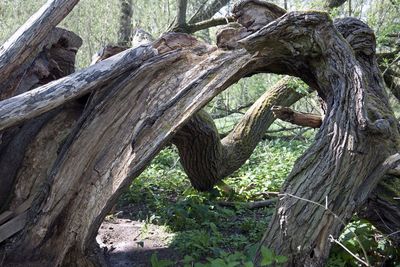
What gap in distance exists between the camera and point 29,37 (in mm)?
3666

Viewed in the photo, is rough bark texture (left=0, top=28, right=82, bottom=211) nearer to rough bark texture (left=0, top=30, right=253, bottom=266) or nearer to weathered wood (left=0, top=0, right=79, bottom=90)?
weathered wood (left=0, top=0, right=79, bottom=90)

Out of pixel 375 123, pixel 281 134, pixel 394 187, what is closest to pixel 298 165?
pixel 375 123

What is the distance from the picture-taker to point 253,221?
499cm

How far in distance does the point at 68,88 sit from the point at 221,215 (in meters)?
2.42

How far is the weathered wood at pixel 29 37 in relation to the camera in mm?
3600

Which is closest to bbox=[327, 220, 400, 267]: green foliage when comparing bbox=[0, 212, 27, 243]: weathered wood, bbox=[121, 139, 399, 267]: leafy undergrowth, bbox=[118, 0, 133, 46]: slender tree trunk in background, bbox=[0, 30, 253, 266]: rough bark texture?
bbox=[121, 139, 399, 267]: leafy undergrowth

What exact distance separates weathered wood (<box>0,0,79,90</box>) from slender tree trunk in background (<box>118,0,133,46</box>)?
6983 millimetres

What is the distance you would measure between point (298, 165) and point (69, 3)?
2.06 m

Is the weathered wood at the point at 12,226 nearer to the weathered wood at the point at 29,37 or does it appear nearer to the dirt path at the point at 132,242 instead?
the dirt path at the point at 132,242

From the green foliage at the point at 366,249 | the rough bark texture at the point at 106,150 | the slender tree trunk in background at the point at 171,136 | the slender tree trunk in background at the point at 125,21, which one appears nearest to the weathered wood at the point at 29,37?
the slender tree trunk in background at the point at 171,136

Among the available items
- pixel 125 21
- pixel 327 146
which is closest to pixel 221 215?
pixel 327 146

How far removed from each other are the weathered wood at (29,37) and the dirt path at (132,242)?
169cm

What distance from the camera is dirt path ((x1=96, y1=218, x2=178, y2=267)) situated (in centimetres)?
415

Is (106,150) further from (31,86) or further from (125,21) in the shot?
(125,21)
